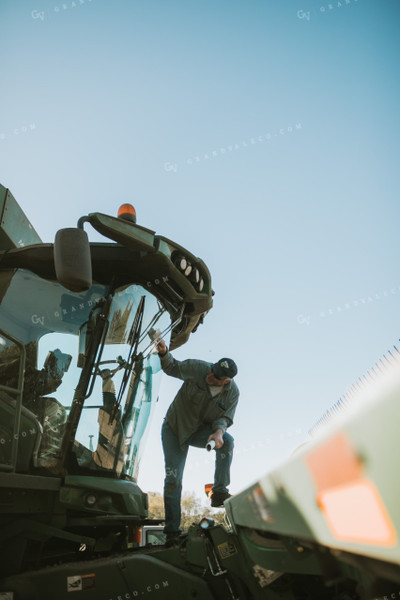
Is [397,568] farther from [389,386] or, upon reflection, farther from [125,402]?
[125,402]

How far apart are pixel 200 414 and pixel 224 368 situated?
1.85 ft

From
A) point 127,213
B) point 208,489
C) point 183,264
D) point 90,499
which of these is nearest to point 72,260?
point 127,213

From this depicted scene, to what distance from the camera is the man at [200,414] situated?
386cm

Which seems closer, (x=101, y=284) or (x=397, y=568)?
(x=397, y=568)

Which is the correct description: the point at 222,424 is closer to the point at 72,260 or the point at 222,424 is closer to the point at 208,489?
the point at 208,489

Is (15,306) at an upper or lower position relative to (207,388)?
upper

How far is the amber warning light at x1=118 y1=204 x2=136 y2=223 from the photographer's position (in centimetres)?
392

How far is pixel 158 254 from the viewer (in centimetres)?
375

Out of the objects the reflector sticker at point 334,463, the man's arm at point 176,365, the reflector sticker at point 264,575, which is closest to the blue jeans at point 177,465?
the man's arm at point 176,365

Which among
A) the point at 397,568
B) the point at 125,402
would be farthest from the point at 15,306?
the point at 397,568

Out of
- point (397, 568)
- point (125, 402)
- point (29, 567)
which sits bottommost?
point (29, 567)

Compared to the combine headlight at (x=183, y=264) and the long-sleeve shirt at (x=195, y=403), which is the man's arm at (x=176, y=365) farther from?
the combine headlight at (x=183, y=264)

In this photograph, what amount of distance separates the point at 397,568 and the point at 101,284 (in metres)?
3.37

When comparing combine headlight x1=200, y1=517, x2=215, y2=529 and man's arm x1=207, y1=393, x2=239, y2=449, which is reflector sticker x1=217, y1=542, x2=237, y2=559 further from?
man's arm x1=207, y1=393, x2=239, y2=449
